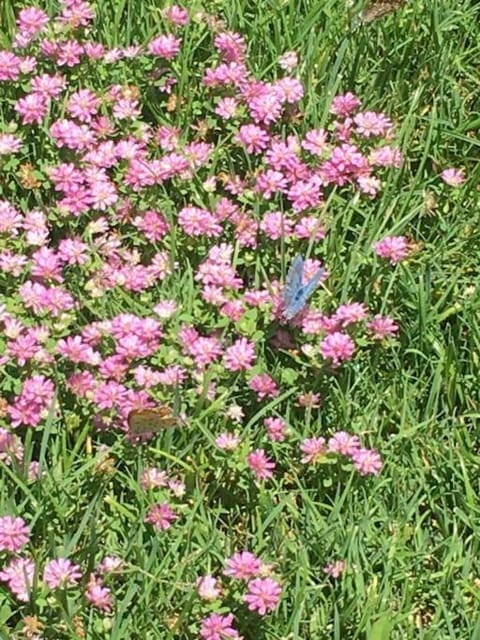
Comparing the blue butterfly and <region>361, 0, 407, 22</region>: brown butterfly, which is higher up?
<region>361, 0, 407, 22</region>: brown butterfly

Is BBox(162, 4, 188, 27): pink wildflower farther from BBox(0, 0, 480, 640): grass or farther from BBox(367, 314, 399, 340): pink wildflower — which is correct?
BBox(367, 314, 399, 340): pink wildflower

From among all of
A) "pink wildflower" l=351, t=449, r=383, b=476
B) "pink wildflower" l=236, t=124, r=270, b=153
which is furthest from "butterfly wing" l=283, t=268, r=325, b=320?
"pink wildflower" l=236, t=124, r=270, b=153

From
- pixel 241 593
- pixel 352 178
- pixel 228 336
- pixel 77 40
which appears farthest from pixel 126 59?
pixel 241 593

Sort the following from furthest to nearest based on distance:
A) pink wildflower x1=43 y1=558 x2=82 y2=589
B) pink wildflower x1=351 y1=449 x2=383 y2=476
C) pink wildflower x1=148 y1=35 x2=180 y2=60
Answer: pink wildflower x1=148 y1=35 x2=180 y2=60 → pink wildflower x1=351 y1=449 x2=383 y2=476 → pink wildflower x1=43 y1=558 x2=82 y2=589

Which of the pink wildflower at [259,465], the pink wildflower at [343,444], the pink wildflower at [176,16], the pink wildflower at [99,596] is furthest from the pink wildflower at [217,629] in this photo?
the pink wildflower at [176,16]

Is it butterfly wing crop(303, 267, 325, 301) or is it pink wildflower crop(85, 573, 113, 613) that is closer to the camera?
pink wildflower crop(85, 573, 113, 613)

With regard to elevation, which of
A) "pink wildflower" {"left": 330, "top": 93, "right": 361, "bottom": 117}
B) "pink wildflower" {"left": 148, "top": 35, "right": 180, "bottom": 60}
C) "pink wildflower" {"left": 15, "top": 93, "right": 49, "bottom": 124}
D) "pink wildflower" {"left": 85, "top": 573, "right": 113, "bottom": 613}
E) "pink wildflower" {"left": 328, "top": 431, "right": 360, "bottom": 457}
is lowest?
"pink wildflower" {"left": 85, "top": 573, "right": 113, "bottom": 613}

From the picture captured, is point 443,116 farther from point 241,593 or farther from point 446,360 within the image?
point 241,593

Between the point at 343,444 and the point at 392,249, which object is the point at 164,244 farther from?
the point at 343,444

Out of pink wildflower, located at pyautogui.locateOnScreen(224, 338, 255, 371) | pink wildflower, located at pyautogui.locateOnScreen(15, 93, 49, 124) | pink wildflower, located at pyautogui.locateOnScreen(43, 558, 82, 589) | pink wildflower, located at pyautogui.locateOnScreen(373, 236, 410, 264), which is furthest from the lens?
pink wildflower, located at pyautogui.locateOnScreen(15, 93, 49, 124)
